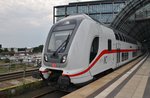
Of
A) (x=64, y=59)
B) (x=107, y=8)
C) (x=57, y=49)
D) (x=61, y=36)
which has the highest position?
(x=107, y=8)

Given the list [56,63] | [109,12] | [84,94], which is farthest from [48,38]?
[109,12]

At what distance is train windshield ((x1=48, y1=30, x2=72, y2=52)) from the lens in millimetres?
6859

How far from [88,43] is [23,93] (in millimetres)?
4067

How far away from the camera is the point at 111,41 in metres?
9.80

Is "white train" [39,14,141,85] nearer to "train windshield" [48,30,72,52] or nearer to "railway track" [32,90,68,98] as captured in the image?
"train windshield" [48,30,72,52]

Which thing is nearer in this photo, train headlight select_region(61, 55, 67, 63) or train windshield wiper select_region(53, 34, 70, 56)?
train headlight select_region(61, 55, 67, 63)

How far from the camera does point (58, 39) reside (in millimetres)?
7250

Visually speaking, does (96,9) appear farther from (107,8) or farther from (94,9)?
(107,8)

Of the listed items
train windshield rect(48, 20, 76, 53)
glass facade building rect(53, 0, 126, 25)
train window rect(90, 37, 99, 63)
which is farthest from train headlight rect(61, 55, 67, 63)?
glass facade building rect(53, 0, 126, 25)

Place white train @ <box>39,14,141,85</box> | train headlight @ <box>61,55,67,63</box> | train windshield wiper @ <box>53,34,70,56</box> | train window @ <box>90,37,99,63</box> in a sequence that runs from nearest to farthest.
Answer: white train @ <box>39,14,141,85</box> < train headlight @ <box>61,55,67,63</box> < train windshield wiper @ <box>53,34,70,56</box> < train window @ <box>90,37,99,63</box>

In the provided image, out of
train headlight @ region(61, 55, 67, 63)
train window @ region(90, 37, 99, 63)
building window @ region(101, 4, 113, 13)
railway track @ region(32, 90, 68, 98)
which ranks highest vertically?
building window @ region(101, 4, 113, 13)

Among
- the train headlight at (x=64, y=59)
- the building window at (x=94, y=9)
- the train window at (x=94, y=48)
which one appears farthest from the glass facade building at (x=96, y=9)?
the train headlight at (x=64, y=59)

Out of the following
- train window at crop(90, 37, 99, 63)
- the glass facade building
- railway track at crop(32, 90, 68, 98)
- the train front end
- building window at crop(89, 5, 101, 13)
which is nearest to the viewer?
the train front end

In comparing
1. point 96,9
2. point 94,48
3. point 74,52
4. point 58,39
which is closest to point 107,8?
point 96,9
